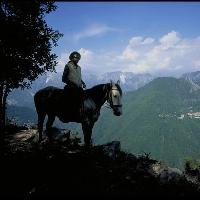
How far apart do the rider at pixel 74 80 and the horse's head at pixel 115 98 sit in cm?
156

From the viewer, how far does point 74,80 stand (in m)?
17.7

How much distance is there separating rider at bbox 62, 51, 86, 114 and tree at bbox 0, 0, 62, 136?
13.7m

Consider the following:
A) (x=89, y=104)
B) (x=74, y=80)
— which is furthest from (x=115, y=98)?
(x=74, y=80)

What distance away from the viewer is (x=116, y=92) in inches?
668

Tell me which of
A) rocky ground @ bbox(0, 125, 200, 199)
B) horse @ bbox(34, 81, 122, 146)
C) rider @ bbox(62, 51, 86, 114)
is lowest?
rocky ground @ bbox(0, 125, 200, 199)

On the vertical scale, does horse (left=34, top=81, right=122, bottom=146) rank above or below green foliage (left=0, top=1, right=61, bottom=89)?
below

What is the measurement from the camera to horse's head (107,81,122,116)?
16781 mm

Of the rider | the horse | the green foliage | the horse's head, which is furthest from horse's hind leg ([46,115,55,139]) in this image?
the green foliage

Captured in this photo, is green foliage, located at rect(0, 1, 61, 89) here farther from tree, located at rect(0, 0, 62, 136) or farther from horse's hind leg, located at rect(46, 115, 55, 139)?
horse's hind leg, located at rect(46, 115, 55, 139)

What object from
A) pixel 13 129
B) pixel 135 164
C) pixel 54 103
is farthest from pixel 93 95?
pixel 13 129

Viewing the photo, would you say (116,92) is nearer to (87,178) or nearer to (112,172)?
(112,172)

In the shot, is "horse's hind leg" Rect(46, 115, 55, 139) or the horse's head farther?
"horse's hind leg" Rect(46, 115, 55, 139)

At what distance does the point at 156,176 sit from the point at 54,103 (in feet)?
22.9

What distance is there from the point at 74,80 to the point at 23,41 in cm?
1605
